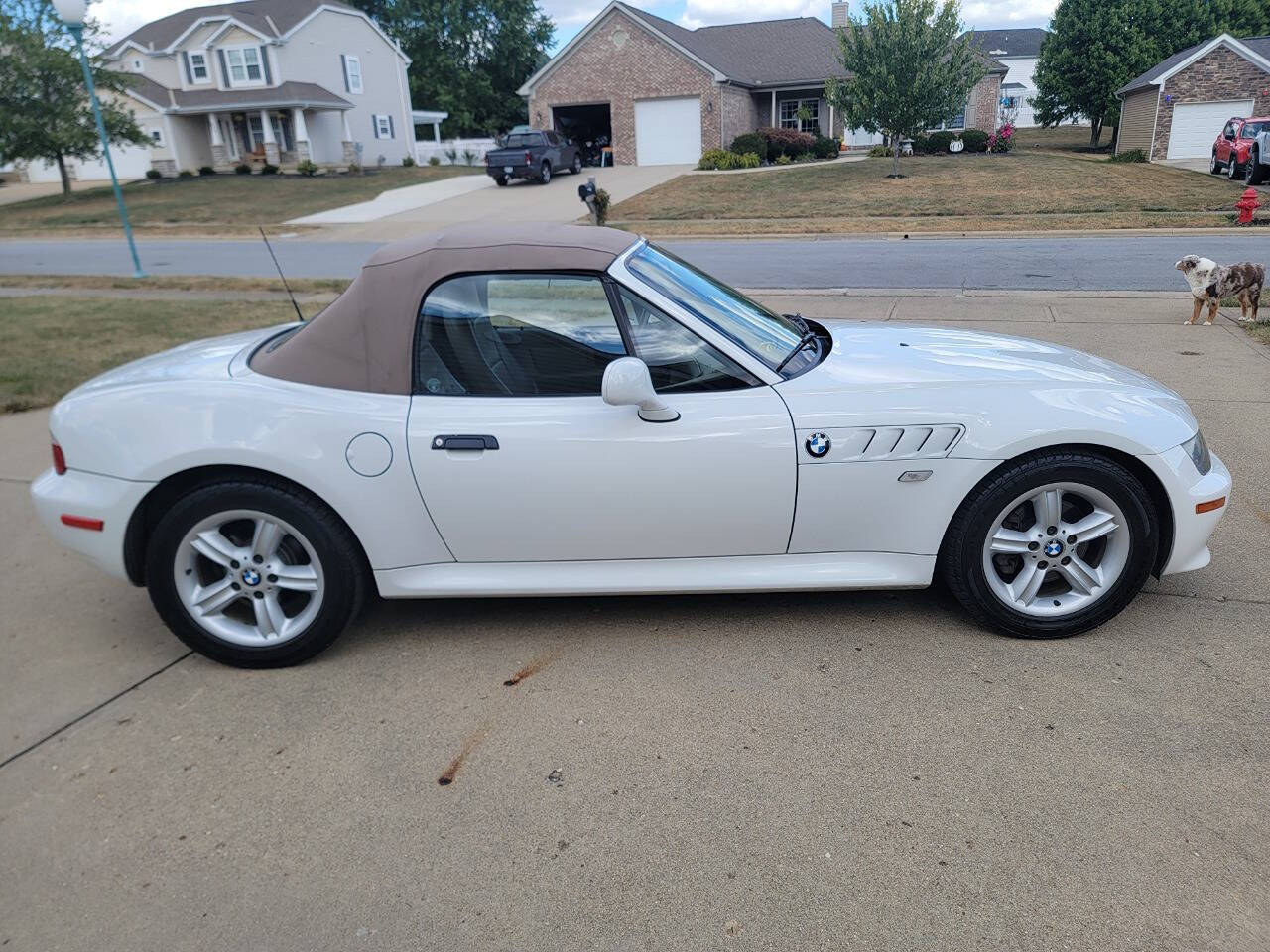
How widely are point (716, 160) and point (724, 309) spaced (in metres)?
32.8

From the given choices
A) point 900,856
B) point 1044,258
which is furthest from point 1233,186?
point 900,856

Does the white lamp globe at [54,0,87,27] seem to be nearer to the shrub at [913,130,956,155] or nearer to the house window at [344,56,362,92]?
the shrub at [913,130,956,155]

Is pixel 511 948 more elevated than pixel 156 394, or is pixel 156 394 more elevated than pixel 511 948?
pixel 156 394

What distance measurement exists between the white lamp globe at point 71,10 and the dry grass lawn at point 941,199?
11.2m

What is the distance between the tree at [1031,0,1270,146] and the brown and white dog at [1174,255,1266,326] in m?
36.5

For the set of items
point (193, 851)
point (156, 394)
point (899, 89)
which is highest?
point (899, 89)

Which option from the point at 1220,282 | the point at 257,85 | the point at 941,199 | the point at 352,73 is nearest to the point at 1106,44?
the point at 941,199

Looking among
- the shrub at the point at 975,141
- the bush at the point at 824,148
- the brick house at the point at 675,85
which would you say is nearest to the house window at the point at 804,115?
the brick house at the point at 675,85

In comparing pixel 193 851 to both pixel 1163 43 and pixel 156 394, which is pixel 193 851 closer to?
pixel 156 394

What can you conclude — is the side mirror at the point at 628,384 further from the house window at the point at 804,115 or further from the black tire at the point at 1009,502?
the house window at the point at 804,115

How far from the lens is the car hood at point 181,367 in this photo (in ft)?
11.9

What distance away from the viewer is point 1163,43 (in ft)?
133

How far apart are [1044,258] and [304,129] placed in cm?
3643

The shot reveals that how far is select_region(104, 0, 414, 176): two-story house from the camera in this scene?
41625 mm
